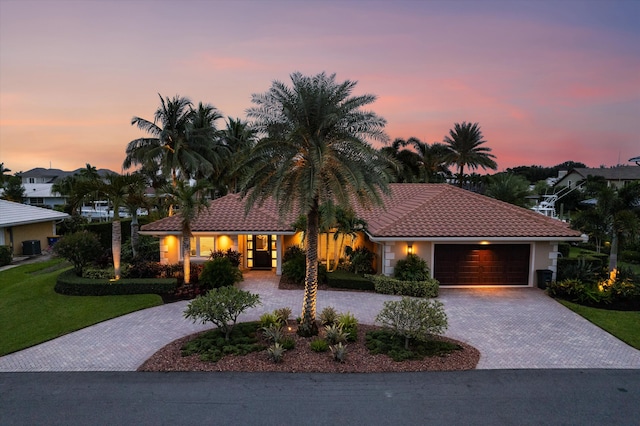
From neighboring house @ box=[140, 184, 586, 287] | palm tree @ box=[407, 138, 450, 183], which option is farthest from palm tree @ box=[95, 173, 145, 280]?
palm tree @ box=[407, 138, 450, 183]

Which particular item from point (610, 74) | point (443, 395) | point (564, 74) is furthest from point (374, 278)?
point (610, 74)

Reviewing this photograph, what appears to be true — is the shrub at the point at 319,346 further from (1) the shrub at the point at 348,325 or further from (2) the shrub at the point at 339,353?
(1) the shrub at the point at 348,325

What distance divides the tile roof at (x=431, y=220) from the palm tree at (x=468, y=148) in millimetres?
16541

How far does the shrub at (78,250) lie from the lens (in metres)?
17.1

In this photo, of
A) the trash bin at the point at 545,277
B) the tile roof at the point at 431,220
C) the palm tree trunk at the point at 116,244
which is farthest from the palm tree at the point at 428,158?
the palm tree trunk at the point at 116,244

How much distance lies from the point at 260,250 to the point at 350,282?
20.5ft

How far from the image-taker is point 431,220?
17828 mm

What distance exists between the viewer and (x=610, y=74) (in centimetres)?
1934

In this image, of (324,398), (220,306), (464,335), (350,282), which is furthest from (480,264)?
(220,306)

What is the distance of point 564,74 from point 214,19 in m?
18.4

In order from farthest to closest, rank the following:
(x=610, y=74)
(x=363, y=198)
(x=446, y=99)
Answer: (x=446, y=99) < (x=610, y=74) < (x=363, y=198)

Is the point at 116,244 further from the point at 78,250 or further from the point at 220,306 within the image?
the point at 220,306

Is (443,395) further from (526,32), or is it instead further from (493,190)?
(493,190)

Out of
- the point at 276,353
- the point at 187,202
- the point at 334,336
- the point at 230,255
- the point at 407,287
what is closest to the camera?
the point at 276,353
